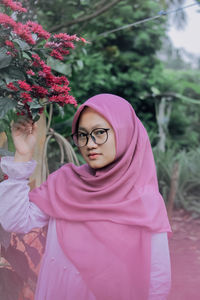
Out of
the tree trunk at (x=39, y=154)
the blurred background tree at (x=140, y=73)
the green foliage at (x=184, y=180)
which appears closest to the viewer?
the tree trunk at (x=39, y=154)

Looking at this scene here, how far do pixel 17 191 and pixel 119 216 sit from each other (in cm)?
37

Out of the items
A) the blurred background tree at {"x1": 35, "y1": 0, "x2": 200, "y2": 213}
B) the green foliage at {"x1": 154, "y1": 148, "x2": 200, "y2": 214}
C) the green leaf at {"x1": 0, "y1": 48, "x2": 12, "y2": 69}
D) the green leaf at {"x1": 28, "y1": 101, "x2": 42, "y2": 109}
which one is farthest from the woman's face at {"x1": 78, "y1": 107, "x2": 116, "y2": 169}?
the blurred background tree at {"x1": 35, "y1": 0, "x2": 200, "y2": 213}

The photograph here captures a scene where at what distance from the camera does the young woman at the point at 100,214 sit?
1.26 meters

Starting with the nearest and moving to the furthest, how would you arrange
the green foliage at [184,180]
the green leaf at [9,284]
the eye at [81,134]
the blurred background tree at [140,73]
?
the eye at [81,134] < the green leaf at [9,284] < the green foliage at [184,180] < the blurred background tree at [140,73]

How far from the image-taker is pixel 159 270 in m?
1.28

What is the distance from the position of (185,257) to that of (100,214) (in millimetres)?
1977

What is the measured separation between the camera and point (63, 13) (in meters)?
3.92

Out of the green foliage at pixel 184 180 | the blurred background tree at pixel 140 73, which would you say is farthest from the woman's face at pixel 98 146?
the blurred background tree at pixel 140 73

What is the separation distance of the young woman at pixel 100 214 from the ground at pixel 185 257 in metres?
0.51

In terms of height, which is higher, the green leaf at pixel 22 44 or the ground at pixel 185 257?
the green leaf at pixel 22 44

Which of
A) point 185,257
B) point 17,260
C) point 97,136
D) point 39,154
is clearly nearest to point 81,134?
point 97,136

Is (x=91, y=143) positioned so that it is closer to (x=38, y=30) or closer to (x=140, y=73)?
(x=38, y=30)

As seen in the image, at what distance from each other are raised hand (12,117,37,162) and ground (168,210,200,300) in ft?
3.18

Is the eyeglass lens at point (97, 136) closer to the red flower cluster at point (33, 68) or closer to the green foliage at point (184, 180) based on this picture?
the red flower cluster at point (33, 68)
